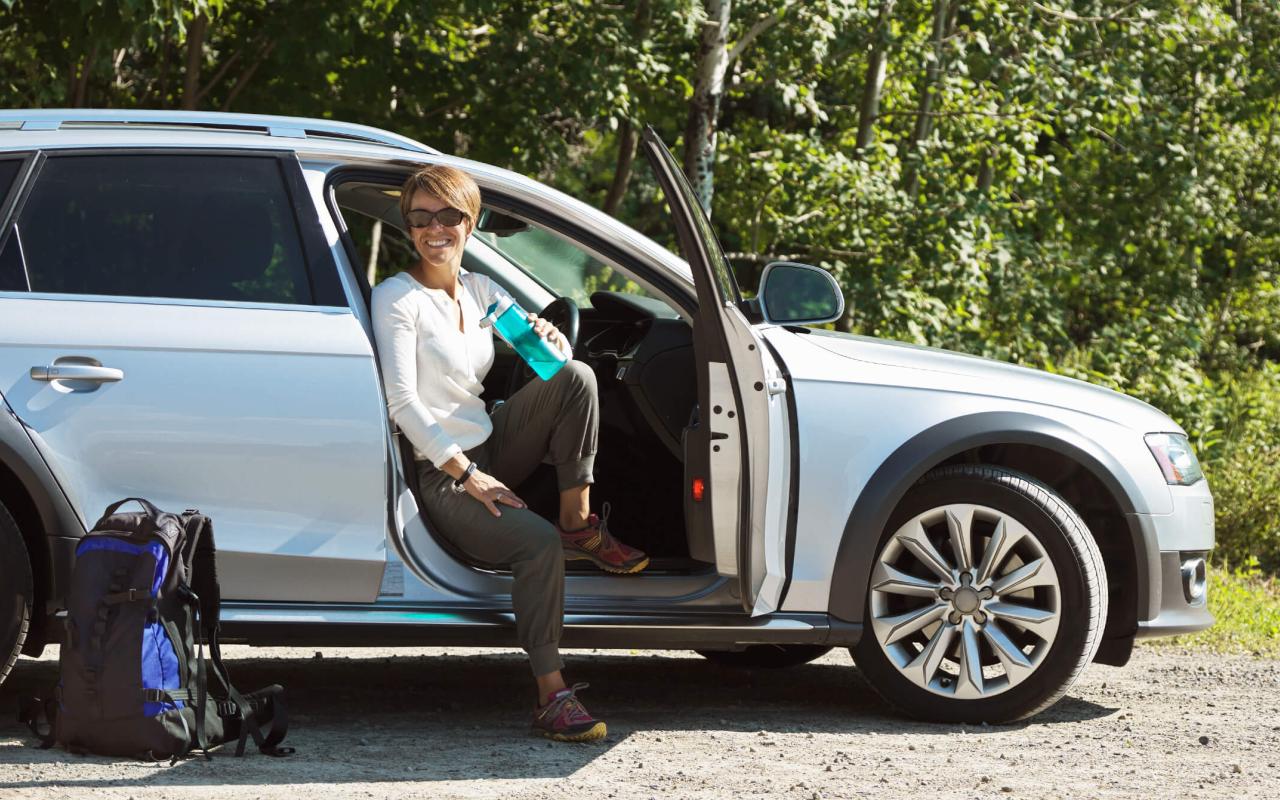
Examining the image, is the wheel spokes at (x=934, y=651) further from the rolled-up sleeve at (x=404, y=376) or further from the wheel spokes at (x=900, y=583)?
the rolled-up sleeve at (x=404, y=376)

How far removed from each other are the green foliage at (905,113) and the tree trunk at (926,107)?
0.13 ft

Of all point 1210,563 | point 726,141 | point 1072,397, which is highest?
point 726,141

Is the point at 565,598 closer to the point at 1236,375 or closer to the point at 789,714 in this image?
the point at 789,714

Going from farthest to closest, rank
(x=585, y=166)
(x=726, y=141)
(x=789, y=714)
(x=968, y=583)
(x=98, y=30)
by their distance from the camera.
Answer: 1. (x=585, y=166)
2. (x=726, y=141)
3. (x=98, y=30)
4. (x=789, y=714)
5. (x=968, y=583)

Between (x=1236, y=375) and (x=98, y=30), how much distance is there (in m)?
12.0

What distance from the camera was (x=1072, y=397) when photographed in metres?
5.07

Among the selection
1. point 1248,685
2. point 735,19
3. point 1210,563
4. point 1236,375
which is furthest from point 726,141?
point 1248,685

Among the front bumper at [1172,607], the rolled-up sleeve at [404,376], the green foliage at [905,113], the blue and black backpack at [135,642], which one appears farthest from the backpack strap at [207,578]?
the green foliage at [905,113]

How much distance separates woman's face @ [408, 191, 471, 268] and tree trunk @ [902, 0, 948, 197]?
7805 millimetres

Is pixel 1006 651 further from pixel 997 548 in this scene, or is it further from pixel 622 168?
pixel 622 168

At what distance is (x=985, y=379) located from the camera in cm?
499

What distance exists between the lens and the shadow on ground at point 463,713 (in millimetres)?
4270

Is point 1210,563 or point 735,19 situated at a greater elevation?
point 735,19

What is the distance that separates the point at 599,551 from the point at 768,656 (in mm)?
1539
